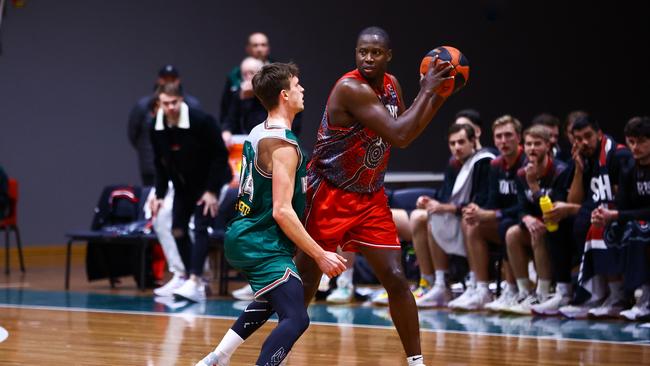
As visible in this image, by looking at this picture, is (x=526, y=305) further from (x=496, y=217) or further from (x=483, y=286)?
(x=496, y=217)

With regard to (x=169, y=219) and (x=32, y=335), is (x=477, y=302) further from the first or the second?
(x=32, y=335)

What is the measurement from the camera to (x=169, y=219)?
8148mm

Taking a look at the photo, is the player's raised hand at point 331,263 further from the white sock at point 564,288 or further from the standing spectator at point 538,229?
the white sock at point 564,288

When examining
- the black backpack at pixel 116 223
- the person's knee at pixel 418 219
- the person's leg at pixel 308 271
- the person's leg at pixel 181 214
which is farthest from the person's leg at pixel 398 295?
the black backpack at pixel 116 223

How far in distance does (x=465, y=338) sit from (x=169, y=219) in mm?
3055

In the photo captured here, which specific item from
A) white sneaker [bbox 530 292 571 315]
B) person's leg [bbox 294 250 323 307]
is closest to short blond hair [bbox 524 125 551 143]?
white sneaker [bbox 530 292 571 315]

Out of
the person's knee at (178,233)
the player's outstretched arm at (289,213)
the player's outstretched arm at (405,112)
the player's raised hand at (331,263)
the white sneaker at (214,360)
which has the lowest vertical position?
the person's knee at (178,233)

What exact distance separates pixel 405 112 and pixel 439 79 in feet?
0.64

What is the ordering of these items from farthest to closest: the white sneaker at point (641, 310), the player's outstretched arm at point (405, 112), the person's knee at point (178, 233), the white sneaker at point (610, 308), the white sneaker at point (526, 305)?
the person's knee at point (178, 233)
the white sneaker at point (526, 305)
the white sneaker at point (610, 308)
the white sneaker at point (641, 310)
the player's outstretched arm at point (405, 112)

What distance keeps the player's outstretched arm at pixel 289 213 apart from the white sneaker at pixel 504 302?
3.57 meters

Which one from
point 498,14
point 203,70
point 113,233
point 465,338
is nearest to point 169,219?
point 113,233

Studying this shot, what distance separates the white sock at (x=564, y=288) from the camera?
23.3ft

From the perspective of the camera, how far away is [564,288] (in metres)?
7.12

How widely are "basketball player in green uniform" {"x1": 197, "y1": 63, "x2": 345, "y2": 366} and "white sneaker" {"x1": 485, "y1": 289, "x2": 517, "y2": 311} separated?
3.38m
